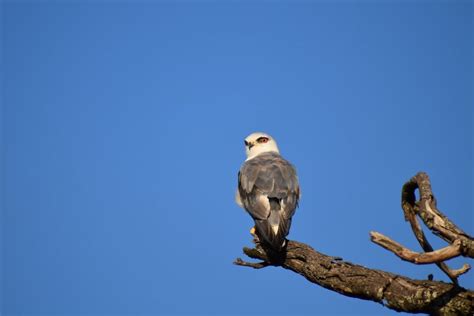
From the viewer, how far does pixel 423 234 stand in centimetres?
636

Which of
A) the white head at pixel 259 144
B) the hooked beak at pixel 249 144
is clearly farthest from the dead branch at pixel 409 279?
the hooked beak at pixel 249 144

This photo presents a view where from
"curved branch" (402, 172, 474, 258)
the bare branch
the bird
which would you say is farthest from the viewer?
the bird

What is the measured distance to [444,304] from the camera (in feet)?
17.8

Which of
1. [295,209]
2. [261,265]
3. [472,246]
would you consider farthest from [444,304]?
[295,209]

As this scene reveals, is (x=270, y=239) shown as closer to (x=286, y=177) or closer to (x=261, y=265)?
(x=261, y=265)

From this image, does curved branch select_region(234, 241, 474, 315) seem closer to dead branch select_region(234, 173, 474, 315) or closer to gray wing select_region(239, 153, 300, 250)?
dead branch select_region(234, 173, 474, 315)

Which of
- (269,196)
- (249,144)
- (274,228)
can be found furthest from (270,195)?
(249,144)

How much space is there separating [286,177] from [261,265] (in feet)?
6.71

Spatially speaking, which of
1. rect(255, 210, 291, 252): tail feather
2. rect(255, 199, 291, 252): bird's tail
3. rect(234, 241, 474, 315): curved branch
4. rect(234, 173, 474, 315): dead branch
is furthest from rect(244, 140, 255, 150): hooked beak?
rect(234, 173, 474, 315): dead branch

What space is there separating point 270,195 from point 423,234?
10.5ft

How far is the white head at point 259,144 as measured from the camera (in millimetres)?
11719

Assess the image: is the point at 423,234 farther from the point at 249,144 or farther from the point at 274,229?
the point at 249,144

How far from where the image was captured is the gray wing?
27.9 ft

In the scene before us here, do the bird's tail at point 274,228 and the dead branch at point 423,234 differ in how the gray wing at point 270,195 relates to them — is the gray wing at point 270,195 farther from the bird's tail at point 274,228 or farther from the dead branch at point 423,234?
the dead branch at point 423,234
